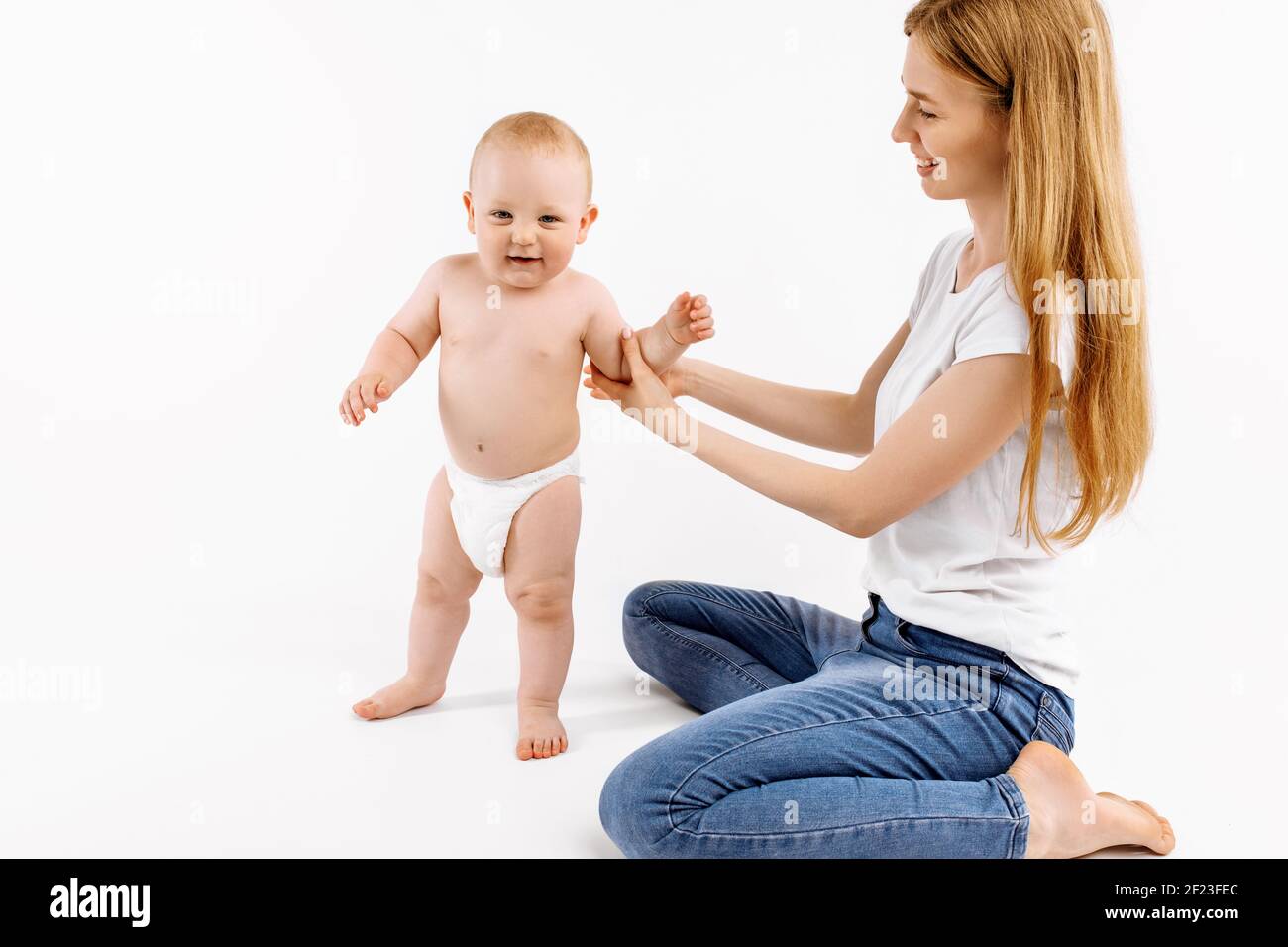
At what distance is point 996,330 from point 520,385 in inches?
32.8

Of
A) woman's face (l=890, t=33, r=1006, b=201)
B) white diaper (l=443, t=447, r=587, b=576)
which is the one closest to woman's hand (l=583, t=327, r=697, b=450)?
white diaper (l=443, t=447, r=587, b=576)

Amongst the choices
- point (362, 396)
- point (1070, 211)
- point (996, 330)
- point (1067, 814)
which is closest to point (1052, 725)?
point (1067, 814)

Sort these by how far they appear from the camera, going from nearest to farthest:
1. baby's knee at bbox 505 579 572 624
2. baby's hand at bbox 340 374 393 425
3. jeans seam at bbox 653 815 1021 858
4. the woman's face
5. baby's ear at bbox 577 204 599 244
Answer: jeans seam at bbox 653 815 1021 858 < the woman's face < baby's hand at bbox 340 374 393 425 < baby's ear at bbox 577 204 599 244 < baby's knee at bbox 505 579 572 624

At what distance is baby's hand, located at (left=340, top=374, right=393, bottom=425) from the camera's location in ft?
6.55

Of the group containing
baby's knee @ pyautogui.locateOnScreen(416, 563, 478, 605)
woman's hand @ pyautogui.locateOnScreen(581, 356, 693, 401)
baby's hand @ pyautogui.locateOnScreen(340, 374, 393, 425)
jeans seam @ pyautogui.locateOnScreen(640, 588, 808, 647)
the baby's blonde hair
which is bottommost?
jeans seam @ pyautogui.locateOnScreen(640, 588, 808, 647)

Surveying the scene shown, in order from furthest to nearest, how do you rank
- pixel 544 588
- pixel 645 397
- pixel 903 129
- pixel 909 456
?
pixel 544 588 → pixel 645 397 → pixel 903 129 → pixel 909 456

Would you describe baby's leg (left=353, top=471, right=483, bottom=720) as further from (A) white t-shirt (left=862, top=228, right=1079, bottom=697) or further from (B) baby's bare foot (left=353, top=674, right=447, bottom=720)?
(A) white t-shirt (left=862, top=228, right=1079, bottom=697)

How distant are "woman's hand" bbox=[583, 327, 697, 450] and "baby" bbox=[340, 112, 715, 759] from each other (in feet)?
0.08

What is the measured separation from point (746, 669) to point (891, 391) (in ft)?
2.06

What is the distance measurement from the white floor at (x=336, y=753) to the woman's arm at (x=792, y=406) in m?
0.60

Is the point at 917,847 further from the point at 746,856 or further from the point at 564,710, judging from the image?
the point at 564,710

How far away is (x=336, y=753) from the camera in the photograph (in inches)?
82.7

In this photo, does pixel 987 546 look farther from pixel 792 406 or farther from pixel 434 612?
pixel 434 612

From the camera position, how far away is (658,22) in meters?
3.10
